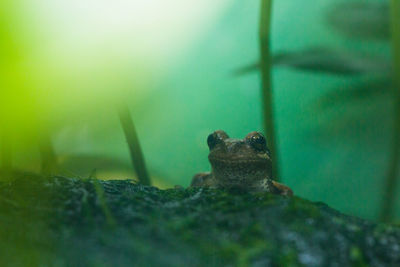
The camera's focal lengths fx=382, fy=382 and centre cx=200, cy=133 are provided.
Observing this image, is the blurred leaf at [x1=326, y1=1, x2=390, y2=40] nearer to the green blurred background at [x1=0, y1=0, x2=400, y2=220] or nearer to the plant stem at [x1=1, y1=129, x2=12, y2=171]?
the green blurred background at [x1=0, y1=0, x2=400, y2=220]

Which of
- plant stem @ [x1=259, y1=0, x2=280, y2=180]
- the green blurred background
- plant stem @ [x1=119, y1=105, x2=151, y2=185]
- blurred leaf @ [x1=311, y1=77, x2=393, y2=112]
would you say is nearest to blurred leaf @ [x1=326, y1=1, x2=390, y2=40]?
the green blurred background

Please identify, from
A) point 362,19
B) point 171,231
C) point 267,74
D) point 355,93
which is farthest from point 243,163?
point 355,93

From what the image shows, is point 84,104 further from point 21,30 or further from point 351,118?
point 351,118

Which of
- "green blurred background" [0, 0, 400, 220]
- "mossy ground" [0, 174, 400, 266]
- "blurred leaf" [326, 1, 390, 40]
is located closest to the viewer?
"mossy ground" [0, 174, 400, 266]

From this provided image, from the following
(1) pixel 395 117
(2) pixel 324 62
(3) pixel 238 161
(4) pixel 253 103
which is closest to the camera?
(3) pixel 238 161

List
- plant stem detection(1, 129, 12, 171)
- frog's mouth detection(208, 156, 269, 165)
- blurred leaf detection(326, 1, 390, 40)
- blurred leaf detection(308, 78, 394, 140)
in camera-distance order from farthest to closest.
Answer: blurred leaf detection(308, 78, 394, 140) → blurred leaf detection(326, 1, 390, 40) → frog's mouth detection(208, 156, 269, 165) → plant stem detection(1, 129, 12, 171)

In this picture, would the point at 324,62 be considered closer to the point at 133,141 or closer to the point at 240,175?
the point at 240,175
